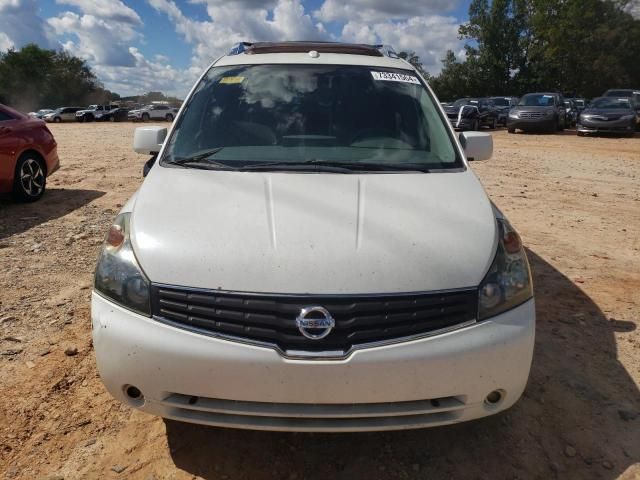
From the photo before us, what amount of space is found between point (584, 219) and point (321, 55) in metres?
4.68

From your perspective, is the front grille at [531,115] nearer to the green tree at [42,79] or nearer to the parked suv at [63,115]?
the parked suv at [63,115]

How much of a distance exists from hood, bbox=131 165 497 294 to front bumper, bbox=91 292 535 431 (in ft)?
0.74

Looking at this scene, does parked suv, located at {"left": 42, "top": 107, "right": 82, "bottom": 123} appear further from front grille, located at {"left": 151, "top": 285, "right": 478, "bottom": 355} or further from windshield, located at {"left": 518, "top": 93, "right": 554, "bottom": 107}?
front grille, located at {"left": 151, "top": 285, "right": 478, "bottom": 355}

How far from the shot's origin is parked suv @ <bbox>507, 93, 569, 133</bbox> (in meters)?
21.6

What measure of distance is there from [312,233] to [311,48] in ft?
7.89

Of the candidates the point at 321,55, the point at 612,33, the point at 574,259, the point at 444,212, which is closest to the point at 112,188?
the point at 321,55

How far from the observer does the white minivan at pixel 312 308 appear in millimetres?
2031

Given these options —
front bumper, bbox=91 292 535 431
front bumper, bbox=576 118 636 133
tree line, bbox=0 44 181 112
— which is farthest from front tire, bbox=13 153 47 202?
tree line, bbox=0 44 181 112

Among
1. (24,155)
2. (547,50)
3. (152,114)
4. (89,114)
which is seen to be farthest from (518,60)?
(24,155)

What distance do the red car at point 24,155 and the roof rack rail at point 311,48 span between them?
4.34 m

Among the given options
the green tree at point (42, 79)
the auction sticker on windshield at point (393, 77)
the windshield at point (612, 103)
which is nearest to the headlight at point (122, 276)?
the auction sticker on windshield at point (393, 77)

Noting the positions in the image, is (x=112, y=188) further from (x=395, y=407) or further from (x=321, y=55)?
(x=395, y=407)

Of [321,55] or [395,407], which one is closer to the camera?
[395,407]

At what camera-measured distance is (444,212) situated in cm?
249
